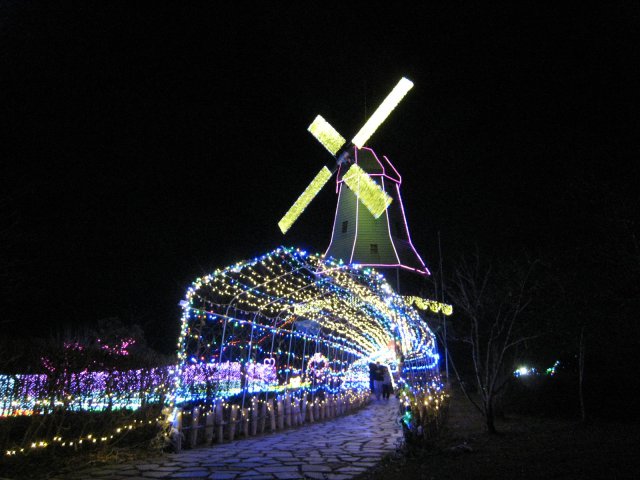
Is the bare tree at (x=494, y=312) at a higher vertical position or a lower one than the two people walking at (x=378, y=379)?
higher

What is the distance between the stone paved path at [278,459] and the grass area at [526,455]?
676 mm

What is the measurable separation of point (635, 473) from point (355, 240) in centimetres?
1663

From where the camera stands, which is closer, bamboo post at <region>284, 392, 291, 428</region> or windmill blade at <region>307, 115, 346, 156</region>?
bamboo post at <region>284, 392, 291, 428</region>

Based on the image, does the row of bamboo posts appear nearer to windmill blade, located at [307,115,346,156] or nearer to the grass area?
the grass area

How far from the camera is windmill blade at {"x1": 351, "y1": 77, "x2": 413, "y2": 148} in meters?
19.3

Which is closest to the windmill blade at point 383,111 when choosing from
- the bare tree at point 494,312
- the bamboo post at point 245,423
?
the bare tree at point 494,312

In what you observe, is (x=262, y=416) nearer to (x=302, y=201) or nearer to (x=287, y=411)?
(x=287, y=411)

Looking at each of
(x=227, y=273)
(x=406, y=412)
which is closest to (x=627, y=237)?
(x=406, y=412)

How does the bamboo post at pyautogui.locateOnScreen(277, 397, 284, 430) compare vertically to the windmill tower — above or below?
below

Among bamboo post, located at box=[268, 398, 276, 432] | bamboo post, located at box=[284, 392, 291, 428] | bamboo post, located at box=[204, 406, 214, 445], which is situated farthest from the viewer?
bamboo post, located at box=[284, 392, 291, 428]

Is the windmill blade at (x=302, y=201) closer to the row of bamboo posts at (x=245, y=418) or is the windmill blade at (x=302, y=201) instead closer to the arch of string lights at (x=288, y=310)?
the arch of string lights at (x=288, y=310)

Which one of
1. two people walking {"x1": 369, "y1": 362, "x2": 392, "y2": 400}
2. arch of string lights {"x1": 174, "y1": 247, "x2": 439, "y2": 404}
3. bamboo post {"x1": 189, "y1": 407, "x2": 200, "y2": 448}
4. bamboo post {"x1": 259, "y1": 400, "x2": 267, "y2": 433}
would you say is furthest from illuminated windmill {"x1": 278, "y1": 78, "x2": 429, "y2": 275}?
bamboo post {"x1": 189, "y1": 407, "x2": 200, "y2": 448}

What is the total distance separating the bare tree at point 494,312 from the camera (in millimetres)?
9211

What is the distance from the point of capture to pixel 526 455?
253 inches
